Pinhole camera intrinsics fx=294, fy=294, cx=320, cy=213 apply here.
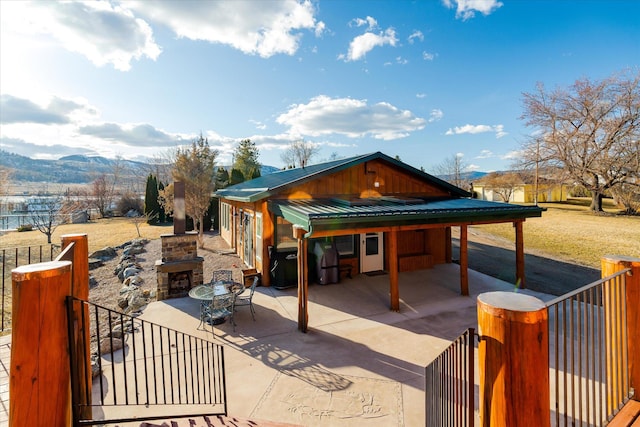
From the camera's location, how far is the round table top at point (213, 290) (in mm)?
6580

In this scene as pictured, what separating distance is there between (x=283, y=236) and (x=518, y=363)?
8290mm

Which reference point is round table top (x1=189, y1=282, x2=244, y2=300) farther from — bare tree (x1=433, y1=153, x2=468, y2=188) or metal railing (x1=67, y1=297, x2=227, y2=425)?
bare tree (x1=433, y1=153, x2=468, y2=188)

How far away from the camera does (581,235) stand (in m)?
18.2

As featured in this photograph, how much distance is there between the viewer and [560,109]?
90.4ft

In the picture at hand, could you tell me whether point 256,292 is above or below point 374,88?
below

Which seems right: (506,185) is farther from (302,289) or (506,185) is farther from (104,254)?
(104,254)

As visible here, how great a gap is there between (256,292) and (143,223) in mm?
24930

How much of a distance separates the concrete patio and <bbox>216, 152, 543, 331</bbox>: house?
0.71m

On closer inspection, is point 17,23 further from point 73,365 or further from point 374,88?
point 374,88

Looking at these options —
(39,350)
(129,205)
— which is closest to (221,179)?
(129,205)

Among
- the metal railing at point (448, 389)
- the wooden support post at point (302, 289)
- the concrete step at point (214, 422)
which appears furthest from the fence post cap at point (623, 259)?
Answer: the wooden support post at point (302, 289)

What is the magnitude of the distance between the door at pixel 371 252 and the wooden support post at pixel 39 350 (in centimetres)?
915

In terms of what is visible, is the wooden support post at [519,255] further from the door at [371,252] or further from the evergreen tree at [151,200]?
the evergreen tree at [151,200]

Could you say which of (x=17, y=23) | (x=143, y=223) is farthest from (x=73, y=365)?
(x=143, y=223)
